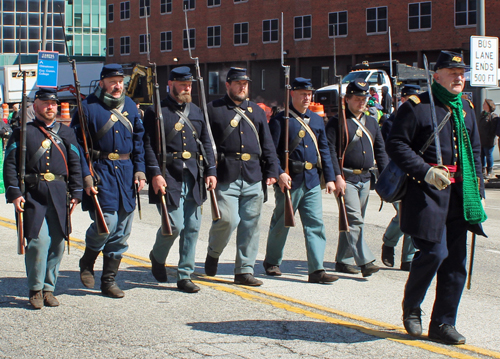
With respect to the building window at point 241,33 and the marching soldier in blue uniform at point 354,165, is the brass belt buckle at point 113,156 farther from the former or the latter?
the building window at point 241,33

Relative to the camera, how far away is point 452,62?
5031mm

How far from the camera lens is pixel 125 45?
63.5 meters

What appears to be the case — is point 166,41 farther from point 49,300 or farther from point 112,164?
point 49,300

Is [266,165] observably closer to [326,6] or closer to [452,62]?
[452,62]

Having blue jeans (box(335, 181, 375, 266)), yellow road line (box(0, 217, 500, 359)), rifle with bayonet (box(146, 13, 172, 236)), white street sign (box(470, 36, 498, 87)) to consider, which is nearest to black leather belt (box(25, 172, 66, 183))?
rifle with bayonet (box(146, 13, 172, 236))

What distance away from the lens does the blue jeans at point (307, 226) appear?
715 centimetres

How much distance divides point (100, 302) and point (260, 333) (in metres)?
1.66

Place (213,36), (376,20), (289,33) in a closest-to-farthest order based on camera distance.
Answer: (376,20) < (289,33) < (213,36)

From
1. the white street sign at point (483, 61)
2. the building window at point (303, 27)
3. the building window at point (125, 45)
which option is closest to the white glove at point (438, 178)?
→ the white street sign at point (483, 61)

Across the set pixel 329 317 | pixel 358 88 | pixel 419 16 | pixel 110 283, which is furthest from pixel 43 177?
pixel 419 16

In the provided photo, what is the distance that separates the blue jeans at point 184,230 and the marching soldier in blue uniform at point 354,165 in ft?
4.87

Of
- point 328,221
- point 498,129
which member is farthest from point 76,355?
point 498,129

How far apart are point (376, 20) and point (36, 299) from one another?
1617 inches

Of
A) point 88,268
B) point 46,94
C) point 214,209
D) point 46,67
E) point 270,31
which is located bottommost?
point 88,268
